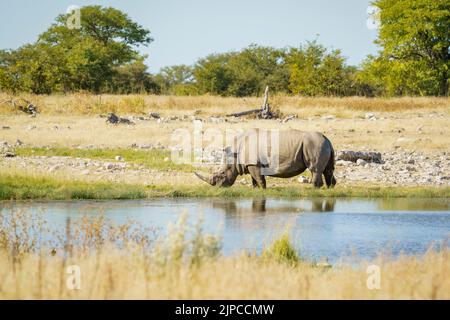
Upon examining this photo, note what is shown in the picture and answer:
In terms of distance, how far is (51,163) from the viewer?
20.5 m

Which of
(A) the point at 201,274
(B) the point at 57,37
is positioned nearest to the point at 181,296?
(A) the point at 201,274

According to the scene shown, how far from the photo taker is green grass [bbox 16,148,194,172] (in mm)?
21078

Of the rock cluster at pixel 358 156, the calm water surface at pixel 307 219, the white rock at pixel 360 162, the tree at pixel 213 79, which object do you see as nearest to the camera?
the calm water surface at pixel 307 219

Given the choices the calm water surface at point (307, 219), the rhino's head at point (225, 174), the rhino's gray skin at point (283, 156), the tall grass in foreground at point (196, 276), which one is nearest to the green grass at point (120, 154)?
the rhino's head at point (225, 174)

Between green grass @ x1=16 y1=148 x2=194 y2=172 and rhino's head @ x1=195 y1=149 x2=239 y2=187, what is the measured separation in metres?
2.99

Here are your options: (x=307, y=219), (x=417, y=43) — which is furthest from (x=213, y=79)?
(x=307, y=219)

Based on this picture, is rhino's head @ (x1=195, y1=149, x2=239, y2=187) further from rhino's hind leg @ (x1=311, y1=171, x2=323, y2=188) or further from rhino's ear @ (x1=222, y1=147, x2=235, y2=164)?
rhino's hind leg @ (x1=311, y1=171, x2=323, y2=188)

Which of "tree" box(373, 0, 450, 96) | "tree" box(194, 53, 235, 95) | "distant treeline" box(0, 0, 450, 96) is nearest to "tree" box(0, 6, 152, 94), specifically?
"distant treeline" box(0, 0, 450, 96)

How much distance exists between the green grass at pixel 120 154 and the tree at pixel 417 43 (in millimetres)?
27539

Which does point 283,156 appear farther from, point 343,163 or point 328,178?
point 343,163

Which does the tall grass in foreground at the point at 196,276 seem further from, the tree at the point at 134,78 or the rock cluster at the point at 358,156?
the tree at the point at 134,78

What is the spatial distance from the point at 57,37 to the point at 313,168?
4855cm

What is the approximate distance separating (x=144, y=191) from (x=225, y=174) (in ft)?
6.80

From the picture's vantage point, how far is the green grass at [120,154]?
21.1m
